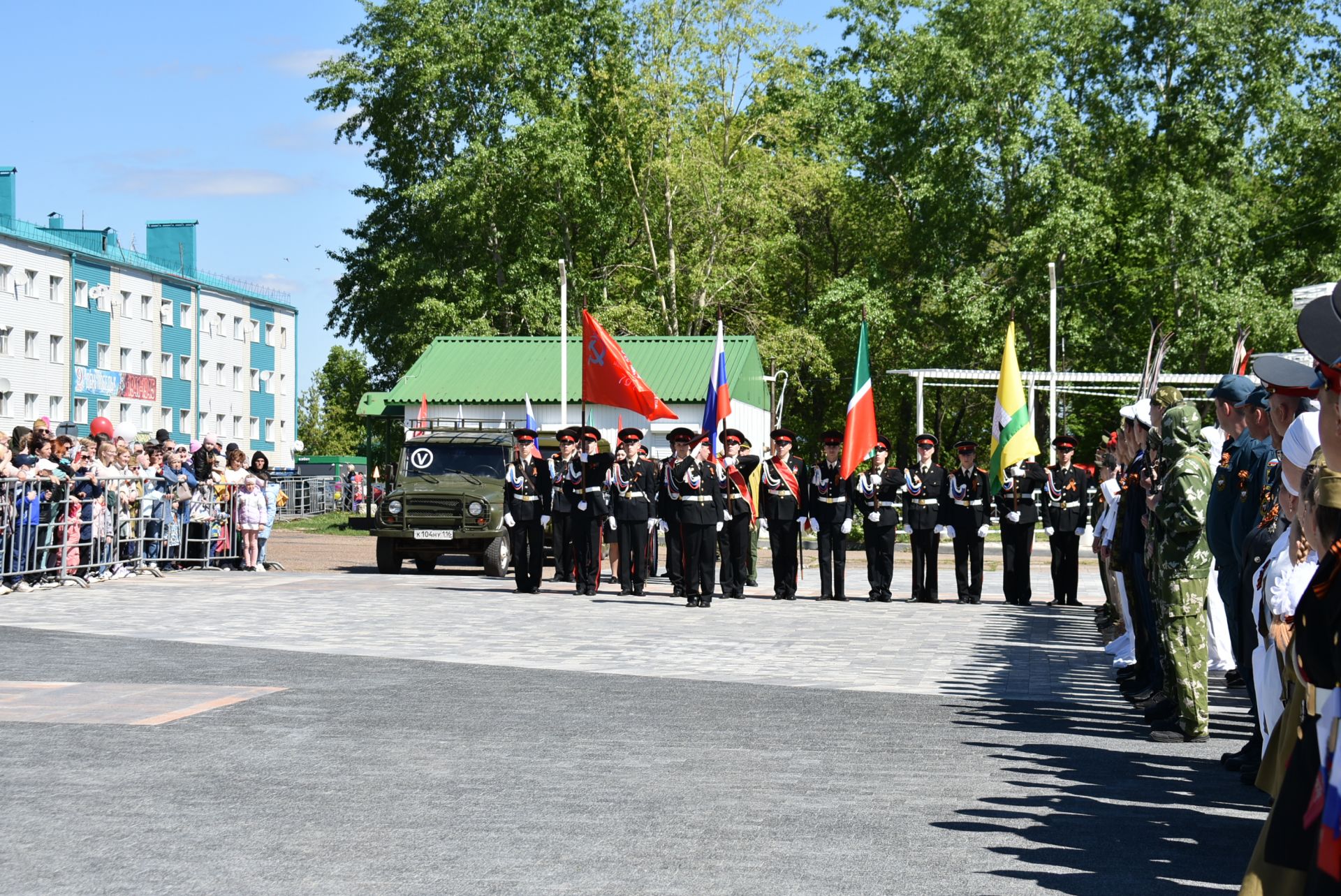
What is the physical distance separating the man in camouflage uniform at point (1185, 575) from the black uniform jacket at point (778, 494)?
11293 millimetres

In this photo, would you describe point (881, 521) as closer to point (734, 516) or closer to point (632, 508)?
point (734, 516)

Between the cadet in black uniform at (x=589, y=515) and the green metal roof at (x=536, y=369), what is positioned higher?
the green metal roof at (x=536, y=369)

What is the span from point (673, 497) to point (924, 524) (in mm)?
3144

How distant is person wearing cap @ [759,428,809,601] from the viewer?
20.3 m

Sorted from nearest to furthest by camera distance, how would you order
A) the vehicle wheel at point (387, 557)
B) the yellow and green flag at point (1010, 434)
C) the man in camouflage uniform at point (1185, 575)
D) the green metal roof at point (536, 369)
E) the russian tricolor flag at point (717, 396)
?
the man in camouflage uniform at point (1185, 575)
the yellow and green flag at point (1010, 434)
the russian tricolor flag at point (717, 396)
the vehicle wheel at point (387, 557)
the green metal roof at point (536, 369)

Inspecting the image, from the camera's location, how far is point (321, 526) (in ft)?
148

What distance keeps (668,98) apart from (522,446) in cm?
2791

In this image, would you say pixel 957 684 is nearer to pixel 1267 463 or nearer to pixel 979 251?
pixel 1267 463

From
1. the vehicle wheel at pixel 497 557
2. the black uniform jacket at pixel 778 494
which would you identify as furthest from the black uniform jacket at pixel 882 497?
the vehicle wheel at pixel 497 557

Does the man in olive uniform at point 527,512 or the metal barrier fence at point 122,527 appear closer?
the metal barrier fence at point 122,527

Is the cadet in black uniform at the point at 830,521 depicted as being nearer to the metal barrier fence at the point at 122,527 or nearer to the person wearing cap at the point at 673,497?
the person wearing cap at the point at 673,497

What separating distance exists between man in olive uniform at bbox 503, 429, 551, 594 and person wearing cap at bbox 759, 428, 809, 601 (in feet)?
9.14

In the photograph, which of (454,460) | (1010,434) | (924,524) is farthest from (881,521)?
(454,460)

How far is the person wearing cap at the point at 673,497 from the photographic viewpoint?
1950 cm
